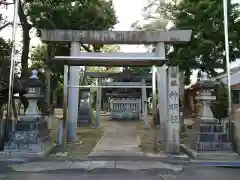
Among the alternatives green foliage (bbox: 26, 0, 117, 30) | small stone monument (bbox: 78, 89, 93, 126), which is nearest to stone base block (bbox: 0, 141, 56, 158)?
green foliage (bbox: 26, 0, 117, 30)

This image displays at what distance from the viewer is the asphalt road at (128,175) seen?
7867 millimetres

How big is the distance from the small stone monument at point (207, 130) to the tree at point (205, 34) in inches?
146

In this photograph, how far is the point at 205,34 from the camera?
15438mm

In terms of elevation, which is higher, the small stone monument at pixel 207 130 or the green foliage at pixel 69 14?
the green foliage at pixel 69 14

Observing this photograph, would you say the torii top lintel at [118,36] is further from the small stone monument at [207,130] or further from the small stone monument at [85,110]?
the small stone monument at [85,110]

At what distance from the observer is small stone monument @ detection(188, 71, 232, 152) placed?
1068 cm

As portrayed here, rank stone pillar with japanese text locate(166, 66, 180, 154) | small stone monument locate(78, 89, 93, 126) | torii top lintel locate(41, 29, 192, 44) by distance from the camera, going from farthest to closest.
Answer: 1. small stone monument locate(78, 89, 93, 126)
2. torii top lintel locate(41, 29, 192, 44)
3. stone pillar with japanese text locate(166, 66, 180, 154)

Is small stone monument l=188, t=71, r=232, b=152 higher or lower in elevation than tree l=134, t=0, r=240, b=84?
lower

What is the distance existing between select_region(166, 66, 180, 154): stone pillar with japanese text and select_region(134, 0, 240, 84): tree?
13.7 ft

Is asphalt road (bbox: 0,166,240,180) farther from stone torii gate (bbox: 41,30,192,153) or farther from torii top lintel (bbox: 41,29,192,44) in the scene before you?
torii top lintel (bbox: 41,29,192,44)

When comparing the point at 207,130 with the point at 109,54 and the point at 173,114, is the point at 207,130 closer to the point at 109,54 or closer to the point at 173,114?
the point at 173,114

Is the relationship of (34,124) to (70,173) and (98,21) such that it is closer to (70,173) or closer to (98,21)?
(70,173)

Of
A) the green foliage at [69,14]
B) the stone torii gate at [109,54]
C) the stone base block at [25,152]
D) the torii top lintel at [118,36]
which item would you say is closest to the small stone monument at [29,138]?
the stone base block at [25,152]

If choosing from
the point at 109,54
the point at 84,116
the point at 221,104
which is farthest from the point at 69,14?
the point at 84,116
